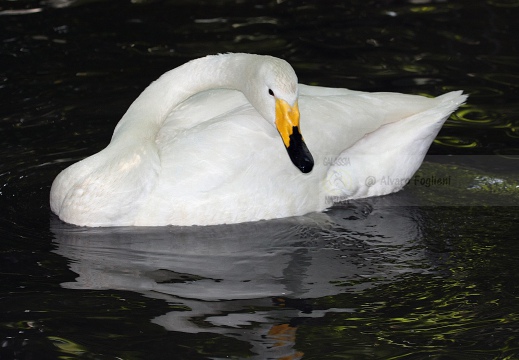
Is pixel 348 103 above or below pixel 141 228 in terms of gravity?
above

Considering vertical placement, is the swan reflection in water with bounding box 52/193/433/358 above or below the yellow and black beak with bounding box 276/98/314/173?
below

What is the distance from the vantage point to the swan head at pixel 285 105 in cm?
725

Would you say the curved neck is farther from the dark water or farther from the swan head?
the dark water

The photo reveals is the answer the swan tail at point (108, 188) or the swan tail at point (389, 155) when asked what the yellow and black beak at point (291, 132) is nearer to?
the swan tail at point (108, 188)

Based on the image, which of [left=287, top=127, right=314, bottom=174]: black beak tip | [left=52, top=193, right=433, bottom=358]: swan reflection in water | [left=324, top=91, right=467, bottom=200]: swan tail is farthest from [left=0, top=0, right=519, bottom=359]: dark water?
[left=287, top=127, right=314, bottom=174]: black beak tip

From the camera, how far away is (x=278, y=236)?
25.3ft

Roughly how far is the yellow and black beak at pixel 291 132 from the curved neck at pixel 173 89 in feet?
2.48

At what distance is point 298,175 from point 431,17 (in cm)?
459

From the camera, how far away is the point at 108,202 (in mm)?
7707

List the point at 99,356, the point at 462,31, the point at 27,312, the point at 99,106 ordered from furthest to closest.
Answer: the point at 462,31, the point at 99,106, the point at 27,312, the point at 99,356

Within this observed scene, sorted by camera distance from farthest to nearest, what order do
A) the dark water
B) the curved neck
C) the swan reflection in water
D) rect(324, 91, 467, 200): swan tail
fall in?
rect(324, 91, 467, 200): swan tail, the curved neck, the swan reflection in water, the dark water

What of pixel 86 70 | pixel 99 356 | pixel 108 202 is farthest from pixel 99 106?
pixel 99 356

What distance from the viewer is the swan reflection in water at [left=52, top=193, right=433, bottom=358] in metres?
6.45

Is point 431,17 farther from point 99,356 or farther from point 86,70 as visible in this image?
point 99,356
